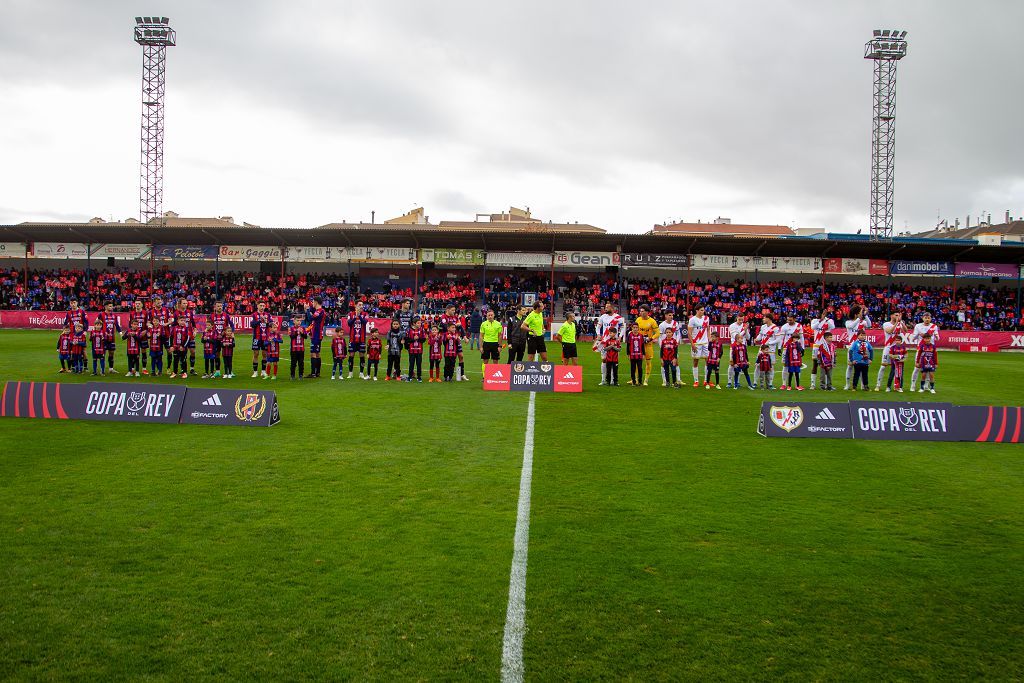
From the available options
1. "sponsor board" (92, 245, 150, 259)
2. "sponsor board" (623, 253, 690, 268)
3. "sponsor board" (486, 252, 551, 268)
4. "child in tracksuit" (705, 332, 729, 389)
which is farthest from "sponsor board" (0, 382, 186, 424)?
"sponsor board" (92, 245, 150, 259)

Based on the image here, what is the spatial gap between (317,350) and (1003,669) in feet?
55.3

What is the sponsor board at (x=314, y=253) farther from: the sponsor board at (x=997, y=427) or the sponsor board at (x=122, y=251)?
the sponsor board at (x=997, y=427)

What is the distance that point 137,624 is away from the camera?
429 centimetres

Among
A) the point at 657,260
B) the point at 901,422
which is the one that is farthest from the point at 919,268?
the point at 901,422

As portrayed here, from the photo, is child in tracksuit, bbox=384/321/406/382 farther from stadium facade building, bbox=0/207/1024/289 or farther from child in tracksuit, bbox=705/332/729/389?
stadium facade building, bbox=0/207/1024/289

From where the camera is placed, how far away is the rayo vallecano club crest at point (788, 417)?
10.9 metres

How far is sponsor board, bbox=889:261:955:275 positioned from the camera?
42.7m

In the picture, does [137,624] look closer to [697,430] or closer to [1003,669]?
[1003,669]

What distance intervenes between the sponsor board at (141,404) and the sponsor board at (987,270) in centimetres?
4710

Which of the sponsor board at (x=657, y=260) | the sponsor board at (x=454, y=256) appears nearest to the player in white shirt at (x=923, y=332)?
the sponsor board at (x=657, y=260)

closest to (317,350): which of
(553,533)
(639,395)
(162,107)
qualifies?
(639,395)

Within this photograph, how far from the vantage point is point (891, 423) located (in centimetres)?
1092

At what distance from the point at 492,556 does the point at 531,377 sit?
35.1ft

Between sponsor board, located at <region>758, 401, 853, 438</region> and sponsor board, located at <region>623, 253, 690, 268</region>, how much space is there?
32.2 metres
